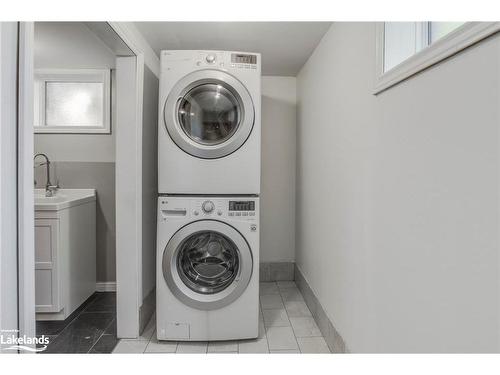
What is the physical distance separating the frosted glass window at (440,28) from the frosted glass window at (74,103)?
2697 millimetres

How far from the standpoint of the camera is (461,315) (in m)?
0.84

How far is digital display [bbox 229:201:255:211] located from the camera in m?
1.97

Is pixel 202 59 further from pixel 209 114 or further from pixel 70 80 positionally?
pixel 70 80

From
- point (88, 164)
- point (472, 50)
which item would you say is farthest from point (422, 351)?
point (88, 164)

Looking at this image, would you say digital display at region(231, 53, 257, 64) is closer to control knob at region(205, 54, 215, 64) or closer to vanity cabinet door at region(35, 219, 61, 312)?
control knob at region(205, 54, 215, 64)

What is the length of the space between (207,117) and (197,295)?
115 centimetres

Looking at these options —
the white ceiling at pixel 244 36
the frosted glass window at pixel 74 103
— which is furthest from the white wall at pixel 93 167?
the white ceiling at pixel 244 36

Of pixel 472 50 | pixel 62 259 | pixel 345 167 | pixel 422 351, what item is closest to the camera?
pixel 472 50

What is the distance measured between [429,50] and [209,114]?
1.35m

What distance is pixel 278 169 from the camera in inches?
123

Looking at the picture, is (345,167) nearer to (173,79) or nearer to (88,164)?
(173,79)

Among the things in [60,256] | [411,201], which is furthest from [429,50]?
[60,256]

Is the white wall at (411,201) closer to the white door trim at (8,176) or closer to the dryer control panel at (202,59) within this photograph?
the dryer control panel at (202,59)

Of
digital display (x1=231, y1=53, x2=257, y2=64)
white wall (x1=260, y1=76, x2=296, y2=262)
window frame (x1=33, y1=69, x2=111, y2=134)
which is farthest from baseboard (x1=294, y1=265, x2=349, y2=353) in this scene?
window frame (x1=33, y1=69, x2=111, y2=134)
